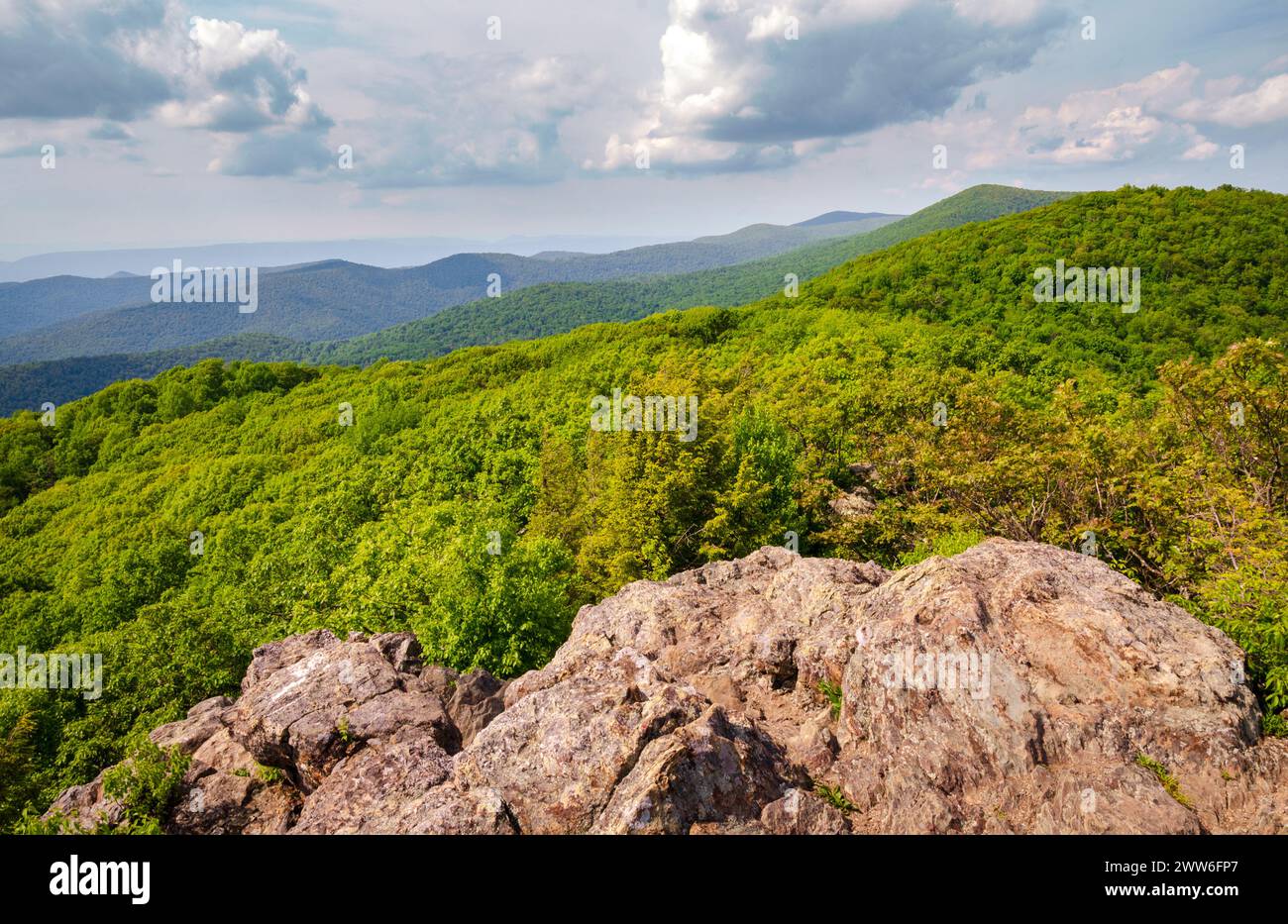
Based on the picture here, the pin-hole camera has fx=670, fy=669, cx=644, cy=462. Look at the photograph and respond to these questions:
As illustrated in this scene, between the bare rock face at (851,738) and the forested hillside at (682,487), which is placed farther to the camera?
the forested hillside at (682,487)

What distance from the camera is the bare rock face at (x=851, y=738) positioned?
34.1 ft

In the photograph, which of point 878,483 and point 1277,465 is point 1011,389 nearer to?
point 878,483

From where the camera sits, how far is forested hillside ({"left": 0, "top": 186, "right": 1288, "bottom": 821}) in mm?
21234

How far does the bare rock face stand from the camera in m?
10.4

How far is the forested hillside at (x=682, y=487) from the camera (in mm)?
21234

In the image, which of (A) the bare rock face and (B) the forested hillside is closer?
(A) the bare rock face

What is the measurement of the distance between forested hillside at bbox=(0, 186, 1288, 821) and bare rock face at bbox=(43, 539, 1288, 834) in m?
2.30

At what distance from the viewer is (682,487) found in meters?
30.3

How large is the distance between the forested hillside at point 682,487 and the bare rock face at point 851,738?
7.55 feet

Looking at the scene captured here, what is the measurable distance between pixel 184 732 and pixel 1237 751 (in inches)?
886
